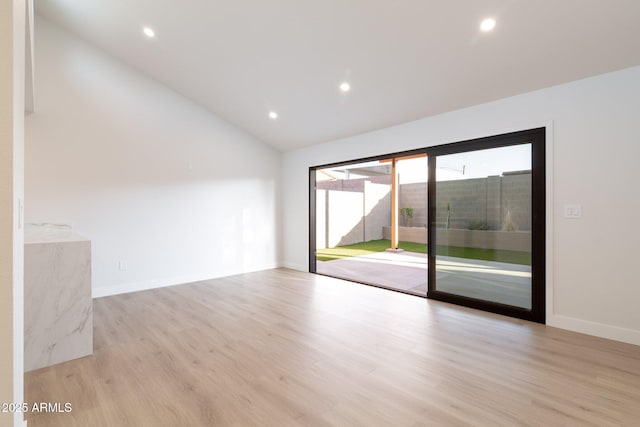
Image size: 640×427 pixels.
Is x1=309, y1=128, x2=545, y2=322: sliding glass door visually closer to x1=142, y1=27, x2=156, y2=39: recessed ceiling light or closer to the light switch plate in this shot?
the light switch plate

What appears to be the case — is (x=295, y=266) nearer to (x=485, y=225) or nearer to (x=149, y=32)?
(x=485, y=225)

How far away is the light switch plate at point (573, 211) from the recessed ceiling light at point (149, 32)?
5020 mm

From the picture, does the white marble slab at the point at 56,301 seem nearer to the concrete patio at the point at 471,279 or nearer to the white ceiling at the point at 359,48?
the white ceiling at the point at 359,48

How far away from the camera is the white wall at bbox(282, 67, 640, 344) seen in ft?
8.66

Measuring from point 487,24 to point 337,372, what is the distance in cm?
305

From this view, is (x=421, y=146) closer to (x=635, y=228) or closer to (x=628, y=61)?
(x=628, y=61)

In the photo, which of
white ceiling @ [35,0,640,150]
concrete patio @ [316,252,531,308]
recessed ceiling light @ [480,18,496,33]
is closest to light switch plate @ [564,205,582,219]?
concrete patio @ [316,252,531,308]

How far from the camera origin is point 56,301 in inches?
93.0

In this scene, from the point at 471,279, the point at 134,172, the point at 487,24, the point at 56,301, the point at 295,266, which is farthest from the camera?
the point at 295,266

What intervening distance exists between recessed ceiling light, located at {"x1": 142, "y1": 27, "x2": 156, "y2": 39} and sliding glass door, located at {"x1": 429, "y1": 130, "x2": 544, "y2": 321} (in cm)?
385

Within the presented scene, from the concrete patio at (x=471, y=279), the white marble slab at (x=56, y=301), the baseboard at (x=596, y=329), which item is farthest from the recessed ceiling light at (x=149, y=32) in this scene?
the baseboard at (x=596, y=329)

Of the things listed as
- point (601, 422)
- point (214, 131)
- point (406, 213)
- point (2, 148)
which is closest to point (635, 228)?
point (601, 422)

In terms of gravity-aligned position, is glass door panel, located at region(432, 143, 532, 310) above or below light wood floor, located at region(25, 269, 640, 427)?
above

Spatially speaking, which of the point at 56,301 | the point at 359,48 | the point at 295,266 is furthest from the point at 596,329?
the point at 56,301
